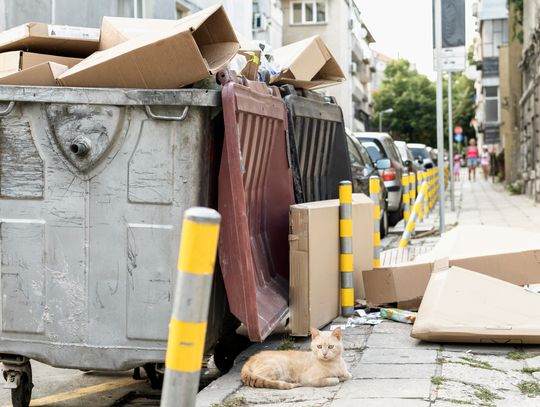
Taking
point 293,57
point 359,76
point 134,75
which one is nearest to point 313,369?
point 134,75

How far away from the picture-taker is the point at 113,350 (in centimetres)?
517

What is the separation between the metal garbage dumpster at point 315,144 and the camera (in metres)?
6.99

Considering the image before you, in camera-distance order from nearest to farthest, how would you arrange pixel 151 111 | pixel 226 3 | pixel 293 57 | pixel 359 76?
pixel 151 111
pixel 293 57
pixel 226 3
pixel 359 76

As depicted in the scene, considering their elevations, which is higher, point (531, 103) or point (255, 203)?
point (531, 103)

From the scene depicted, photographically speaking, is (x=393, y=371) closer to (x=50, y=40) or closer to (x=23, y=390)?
(x=23, y=390)

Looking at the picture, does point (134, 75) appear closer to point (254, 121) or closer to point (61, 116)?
point (61, 116)

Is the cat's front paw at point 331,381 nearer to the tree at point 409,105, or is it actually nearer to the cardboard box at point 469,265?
the cardboard box at point 469,265

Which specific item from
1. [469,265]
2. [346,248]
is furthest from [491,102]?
[346,248]

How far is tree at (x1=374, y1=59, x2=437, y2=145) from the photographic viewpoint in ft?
315

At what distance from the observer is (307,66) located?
7.55 metres

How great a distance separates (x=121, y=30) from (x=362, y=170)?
30.5 ft

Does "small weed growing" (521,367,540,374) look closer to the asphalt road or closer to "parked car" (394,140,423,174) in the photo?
the asphalt road

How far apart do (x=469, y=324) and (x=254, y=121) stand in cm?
181

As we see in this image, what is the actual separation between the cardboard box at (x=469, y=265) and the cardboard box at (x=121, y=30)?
263 cm
